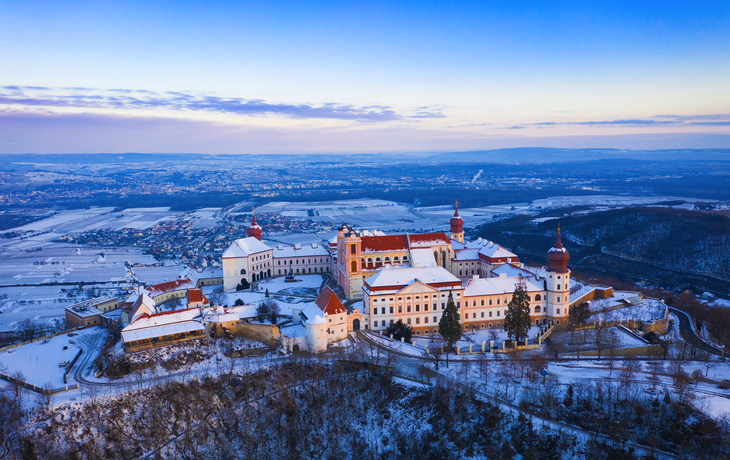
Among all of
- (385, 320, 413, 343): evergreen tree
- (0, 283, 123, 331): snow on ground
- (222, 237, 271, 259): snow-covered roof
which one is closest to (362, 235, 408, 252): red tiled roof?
(222, 237, 271, 259): snow-covered roof

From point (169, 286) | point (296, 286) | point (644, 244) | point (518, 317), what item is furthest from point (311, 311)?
point (644, 244)

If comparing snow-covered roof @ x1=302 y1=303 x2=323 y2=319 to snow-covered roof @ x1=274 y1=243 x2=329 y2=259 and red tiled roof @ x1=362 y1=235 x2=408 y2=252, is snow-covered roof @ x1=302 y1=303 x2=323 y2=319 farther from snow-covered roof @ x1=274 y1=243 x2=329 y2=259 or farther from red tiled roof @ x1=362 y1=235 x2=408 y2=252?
snow-covered roof @ x1=274 y1=243 x2=329 y2=259

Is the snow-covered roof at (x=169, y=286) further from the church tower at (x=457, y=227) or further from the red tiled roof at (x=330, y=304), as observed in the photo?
the church tower at (x=457, y=227)

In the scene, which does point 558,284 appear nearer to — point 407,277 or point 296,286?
point 407,277

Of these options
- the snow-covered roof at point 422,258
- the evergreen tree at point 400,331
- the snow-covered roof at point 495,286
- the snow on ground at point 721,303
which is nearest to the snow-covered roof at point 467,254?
the snow-covered roof at point 422,258

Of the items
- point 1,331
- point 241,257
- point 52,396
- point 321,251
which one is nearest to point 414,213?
point 321,251

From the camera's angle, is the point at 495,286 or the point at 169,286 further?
the point at 169,286
